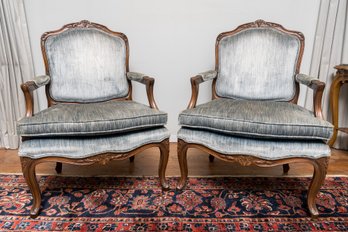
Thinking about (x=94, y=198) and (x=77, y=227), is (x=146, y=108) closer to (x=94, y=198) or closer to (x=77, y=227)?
(x=94, y=198)

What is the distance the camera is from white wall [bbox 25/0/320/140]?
6.89 feet

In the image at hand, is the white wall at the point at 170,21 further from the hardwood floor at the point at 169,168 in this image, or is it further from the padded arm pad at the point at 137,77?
the hardwood floor at the point at 169,168

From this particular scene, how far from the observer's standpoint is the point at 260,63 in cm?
180

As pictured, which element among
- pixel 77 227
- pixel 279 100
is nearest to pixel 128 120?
pixel 77 227

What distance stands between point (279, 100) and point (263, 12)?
0.79 metres

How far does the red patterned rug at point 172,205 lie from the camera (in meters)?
1.35

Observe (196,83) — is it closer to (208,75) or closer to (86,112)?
(208,75)

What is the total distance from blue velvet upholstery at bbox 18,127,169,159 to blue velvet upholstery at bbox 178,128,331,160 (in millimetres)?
338

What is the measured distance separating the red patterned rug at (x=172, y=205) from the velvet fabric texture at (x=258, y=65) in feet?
1.90

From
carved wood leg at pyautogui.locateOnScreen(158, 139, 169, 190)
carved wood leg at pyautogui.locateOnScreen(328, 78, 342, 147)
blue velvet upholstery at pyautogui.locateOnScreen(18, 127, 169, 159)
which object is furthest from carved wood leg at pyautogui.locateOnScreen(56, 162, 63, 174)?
carved wood leg at pyautogui.locateOnScreen(328, 78, 342, 147)

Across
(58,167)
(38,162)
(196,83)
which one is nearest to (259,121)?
(196,83)

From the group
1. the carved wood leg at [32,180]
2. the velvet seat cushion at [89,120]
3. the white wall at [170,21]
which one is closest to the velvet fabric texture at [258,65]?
the white wall at [170,21]

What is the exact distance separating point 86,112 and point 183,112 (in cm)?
52

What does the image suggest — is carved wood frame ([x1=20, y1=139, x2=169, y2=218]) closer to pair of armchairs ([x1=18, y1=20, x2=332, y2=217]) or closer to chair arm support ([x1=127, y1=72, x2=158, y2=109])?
pair of armchairs ([x1=18, y1=20, x2=332, y2=217])
